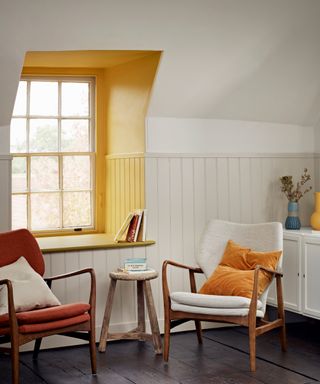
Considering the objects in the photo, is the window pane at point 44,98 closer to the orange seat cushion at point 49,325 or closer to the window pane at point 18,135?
the window pane at point 18,135

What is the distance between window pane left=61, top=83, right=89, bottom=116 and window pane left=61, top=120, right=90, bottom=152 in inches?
3.3

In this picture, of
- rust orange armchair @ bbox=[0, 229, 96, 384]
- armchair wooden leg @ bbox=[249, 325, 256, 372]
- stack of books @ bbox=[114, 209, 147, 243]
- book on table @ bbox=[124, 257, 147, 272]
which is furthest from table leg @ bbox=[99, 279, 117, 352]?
armchair wooden leg @ bbox=[249, 325, 256, 372]

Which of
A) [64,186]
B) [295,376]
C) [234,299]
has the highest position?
[64,186]

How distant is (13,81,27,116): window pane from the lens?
564 centimetres

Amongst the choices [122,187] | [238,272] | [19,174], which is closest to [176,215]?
[122,187]

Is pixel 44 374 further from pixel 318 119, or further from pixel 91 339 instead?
pixel 318 119

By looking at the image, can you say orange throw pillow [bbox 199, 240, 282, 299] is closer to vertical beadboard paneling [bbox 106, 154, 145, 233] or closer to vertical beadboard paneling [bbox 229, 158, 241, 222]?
vertical beadboard paneling [bbox 229, 158, 241, 222]

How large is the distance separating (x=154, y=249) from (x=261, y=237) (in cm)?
85

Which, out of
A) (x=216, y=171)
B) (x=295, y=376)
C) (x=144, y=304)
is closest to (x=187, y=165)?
(x=216, y=171)

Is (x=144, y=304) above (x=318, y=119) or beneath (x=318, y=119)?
beneath

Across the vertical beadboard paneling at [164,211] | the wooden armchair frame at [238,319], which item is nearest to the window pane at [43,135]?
the vertical beadboard paneling at [164,211]

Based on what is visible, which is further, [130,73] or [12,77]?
[130,73]

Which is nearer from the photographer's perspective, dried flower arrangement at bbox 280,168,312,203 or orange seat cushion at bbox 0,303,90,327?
orange seat cushion at bbox 0,303,90,327

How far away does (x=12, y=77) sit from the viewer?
4766 millimetres
